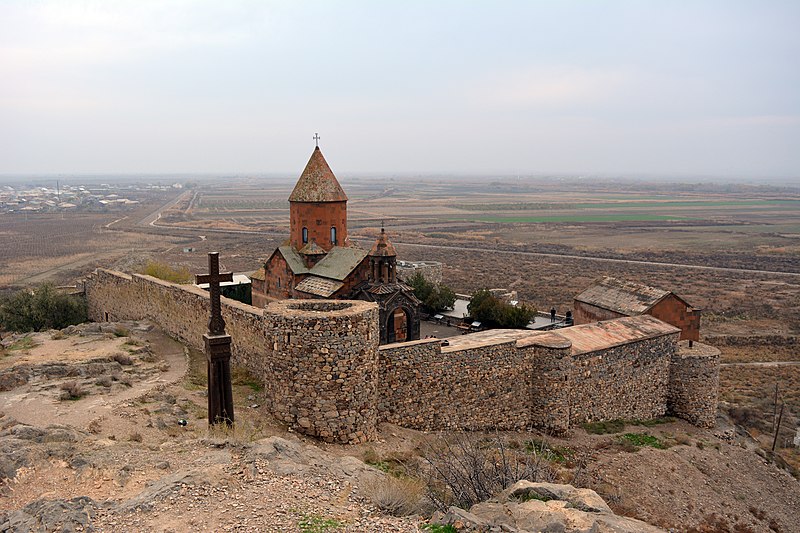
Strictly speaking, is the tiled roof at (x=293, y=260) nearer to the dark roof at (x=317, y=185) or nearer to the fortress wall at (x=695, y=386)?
the dark roof at (x=317, y=185)

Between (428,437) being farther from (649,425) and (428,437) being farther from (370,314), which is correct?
(649,425)

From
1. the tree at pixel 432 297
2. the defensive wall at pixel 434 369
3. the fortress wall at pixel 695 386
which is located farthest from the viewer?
the tree at pixel 432 297

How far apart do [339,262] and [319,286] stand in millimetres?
1255

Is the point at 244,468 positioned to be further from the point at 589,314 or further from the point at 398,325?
the point at 589,314

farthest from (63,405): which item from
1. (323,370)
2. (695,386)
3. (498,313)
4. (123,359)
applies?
(498,313)

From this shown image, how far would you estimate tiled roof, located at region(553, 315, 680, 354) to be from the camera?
580 inches

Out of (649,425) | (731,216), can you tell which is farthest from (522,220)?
(649,425)

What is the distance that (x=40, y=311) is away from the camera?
2019 centimetres

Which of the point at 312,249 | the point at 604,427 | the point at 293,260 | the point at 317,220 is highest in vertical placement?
the point at 317,220

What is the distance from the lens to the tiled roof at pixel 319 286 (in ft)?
69.8

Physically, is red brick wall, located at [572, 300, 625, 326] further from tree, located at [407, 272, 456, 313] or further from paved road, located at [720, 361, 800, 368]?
tree, located at [407, 272, 456, 313]

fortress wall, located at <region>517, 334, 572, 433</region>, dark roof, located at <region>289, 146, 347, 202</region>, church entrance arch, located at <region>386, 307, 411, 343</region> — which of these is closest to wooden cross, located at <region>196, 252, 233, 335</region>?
fortress wall, located at <region>517, 334, 572, 433</region>

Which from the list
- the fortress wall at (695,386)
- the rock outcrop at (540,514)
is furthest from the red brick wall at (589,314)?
the rock outcrop at (540,514)

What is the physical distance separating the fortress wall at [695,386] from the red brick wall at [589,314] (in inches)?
103
